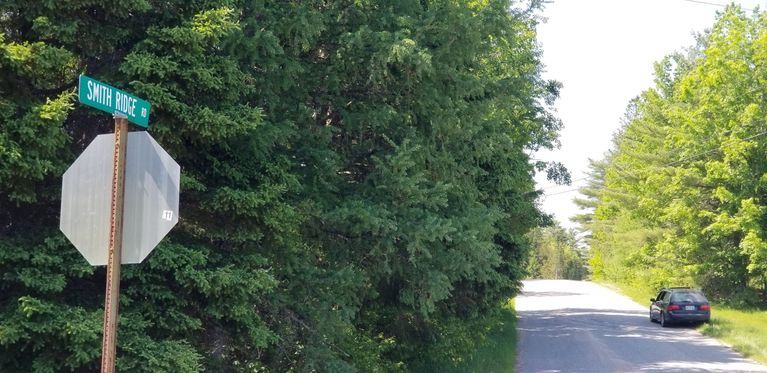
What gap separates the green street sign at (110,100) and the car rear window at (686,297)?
29.1m

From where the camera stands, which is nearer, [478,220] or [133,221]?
[133,221]

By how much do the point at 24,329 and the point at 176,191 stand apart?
2780mm

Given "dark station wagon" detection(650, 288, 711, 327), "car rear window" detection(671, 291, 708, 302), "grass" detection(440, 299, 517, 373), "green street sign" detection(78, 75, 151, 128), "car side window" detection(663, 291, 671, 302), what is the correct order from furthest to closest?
"car side window" detection(663, 291, 671, 302)
"car rear window" detection(671, 291, 708, 302)
"dark station wagon" detection(650, 288, 711, 327)
"grass" detection(440, 299, 517, 373)
"green street sign" detection(78, 75, 151, 128)

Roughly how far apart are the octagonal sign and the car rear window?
95.3 ft

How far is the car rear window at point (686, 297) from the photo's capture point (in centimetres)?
3044

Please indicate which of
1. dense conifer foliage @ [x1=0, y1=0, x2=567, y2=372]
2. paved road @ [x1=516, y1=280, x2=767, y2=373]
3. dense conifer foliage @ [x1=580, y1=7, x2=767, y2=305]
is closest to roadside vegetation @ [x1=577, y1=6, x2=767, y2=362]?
dense conifer foliage @ [x1=580, y1=7, x2=767, y2=305]

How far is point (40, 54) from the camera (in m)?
6.57

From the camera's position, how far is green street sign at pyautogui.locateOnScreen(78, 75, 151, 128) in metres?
4.23

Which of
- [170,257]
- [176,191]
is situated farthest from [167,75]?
[176,191]

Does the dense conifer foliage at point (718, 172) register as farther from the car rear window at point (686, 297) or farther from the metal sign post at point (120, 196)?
the metal sign post at point (120, 196)

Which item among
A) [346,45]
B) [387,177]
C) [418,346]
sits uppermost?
[346,45]

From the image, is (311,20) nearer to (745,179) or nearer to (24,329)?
(24,329)

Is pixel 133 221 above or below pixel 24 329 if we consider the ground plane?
above

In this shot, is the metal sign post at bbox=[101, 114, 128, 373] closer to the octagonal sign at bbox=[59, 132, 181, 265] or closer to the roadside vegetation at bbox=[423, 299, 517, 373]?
the octagonal sign at bbox=[59, 132, 181, 265]
